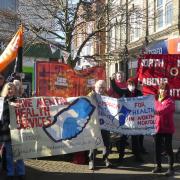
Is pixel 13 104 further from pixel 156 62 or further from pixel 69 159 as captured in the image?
pixel 156 62

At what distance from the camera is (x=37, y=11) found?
15.3m

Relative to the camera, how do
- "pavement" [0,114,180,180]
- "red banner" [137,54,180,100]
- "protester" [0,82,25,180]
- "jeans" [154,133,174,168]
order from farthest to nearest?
"red banner" [137,54,180,100] < "jeans" [154,133,174,168] < "pavement" [0,114,180,180] < "protester" [0,82,25,180]

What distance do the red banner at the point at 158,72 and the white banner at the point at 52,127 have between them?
2211 millimetres

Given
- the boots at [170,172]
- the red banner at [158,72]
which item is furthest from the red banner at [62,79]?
the boots at [170,172]

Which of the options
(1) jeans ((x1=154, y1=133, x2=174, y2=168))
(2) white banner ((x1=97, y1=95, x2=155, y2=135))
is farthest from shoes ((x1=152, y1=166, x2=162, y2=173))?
(2) white banner ((x1=97, y1=95, x2=155, y2=135))

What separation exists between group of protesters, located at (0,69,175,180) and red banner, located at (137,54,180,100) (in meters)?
0.31

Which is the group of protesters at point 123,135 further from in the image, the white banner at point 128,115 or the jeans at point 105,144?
the white banner at point 128,115

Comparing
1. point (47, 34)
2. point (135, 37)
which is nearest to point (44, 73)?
point (47, 34)

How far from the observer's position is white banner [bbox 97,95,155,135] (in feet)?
28.6

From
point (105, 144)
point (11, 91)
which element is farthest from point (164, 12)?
point (11, 91)

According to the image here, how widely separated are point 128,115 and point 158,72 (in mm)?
1820

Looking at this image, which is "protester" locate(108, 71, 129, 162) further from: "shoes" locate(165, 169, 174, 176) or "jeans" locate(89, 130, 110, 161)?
"shoes" locate(165, 169, 174, 176)

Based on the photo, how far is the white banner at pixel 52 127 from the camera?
764 centimetres

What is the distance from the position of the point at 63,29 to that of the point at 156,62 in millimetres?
5627
